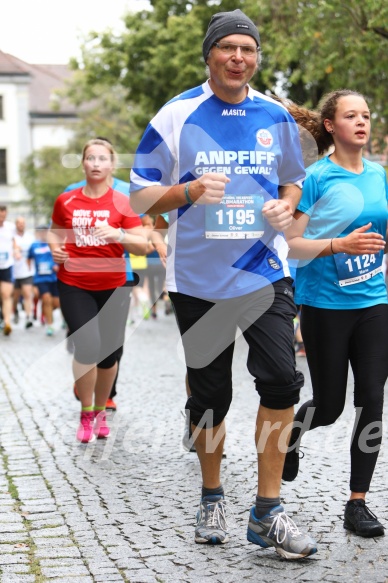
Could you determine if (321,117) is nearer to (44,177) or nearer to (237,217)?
(237,217)

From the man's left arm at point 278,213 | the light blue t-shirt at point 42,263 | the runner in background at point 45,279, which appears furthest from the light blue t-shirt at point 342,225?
the light blue t-shirt at point 42,263

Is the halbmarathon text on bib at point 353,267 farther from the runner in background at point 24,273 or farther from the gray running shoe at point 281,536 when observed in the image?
the runner in background at point 24,273

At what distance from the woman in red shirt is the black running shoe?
2982mm

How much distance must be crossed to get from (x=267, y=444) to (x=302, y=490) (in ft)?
4.26

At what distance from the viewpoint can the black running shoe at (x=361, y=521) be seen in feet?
15.5

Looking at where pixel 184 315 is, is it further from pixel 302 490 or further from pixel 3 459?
pixel 3 459

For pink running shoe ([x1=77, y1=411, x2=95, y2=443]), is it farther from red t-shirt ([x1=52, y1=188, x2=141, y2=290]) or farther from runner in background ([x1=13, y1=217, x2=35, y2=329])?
runner in background ([x1=13, y1=217, x2=35, y2=329])

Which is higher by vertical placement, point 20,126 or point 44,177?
point 20,126

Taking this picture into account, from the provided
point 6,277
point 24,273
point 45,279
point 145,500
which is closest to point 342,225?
point 145,500

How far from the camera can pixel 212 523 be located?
15.8ft

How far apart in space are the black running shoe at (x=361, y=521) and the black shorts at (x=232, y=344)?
0.61 metres

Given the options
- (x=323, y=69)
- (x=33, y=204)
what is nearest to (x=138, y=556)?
(x=323, y=69)

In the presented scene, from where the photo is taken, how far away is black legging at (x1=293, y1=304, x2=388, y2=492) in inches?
195

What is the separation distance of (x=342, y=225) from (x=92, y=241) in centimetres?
305
